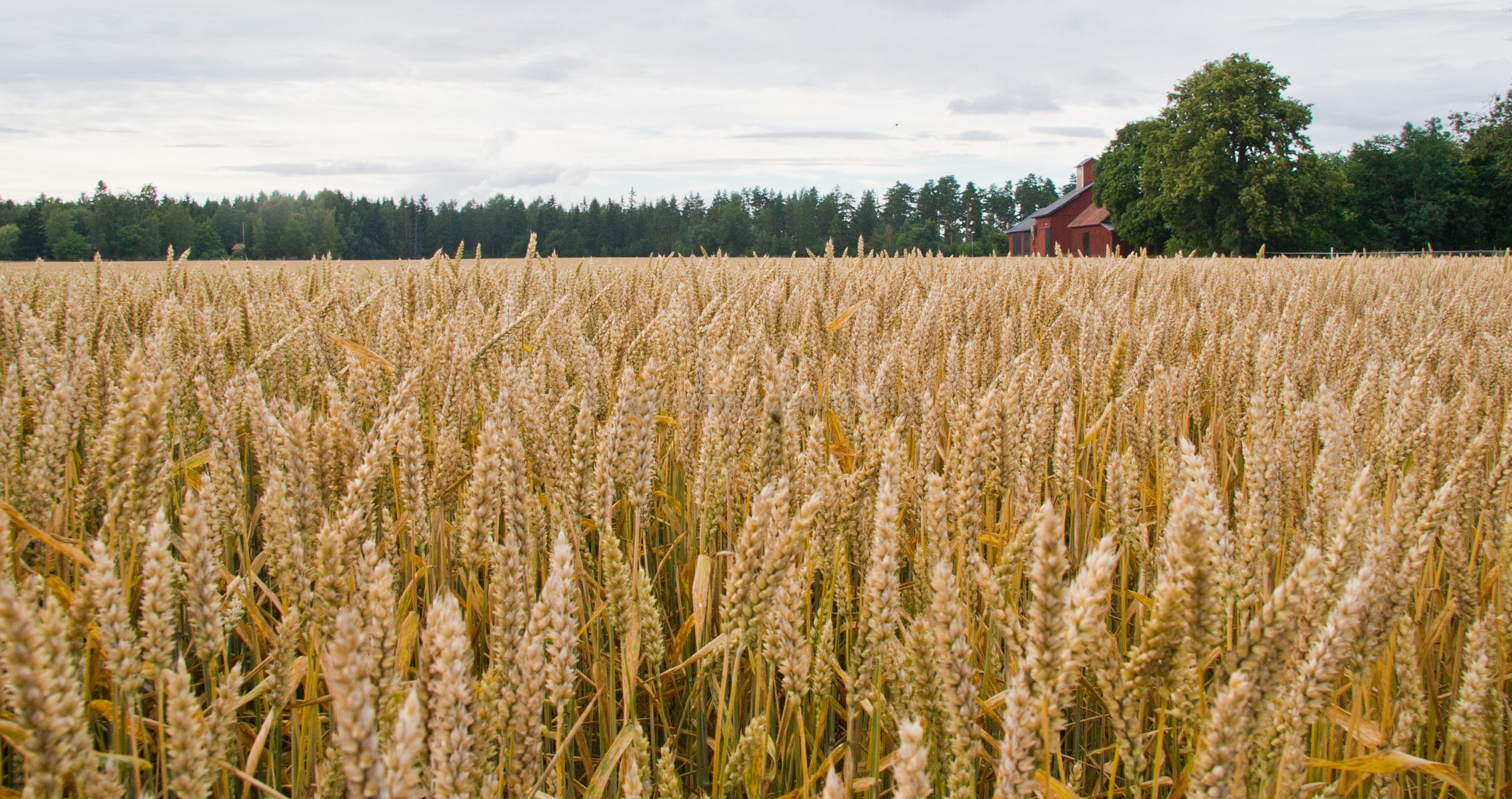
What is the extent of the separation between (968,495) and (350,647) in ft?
2.66

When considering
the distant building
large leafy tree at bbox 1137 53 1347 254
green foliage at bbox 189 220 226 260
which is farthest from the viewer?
the distant building

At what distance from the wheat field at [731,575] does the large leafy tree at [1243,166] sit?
46600mm

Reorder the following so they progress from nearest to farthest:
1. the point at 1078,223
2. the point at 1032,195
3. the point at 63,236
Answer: the point at 63,236
the point at 1078,223
the point at 1032,195

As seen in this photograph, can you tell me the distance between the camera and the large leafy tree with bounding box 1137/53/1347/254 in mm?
41281

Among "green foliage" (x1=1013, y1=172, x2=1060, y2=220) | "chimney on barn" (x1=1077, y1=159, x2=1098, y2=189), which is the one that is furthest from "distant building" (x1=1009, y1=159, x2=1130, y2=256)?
"green foliage" (x1=1013, y1=172, x2=1060, y2=220)

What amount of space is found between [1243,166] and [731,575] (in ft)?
169

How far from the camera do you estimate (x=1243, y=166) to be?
43250 mm

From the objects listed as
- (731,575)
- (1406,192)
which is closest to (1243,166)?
(1406,192)

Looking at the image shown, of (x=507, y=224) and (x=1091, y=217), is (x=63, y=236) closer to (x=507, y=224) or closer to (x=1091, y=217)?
(x=507, y=224)

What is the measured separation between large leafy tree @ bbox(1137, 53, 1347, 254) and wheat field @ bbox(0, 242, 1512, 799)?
1835 inches

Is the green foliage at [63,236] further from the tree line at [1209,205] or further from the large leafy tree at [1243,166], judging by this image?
the large leafy tree at [1243,166]

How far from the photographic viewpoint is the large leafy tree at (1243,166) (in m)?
41.3

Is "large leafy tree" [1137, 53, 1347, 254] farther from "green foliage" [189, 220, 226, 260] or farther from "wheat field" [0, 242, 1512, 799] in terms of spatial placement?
"green foliage" [189, 220, 226, 260]

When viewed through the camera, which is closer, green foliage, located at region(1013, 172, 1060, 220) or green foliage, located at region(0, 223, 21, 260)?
green foliage, located at region(0, 223, 21, 260)
